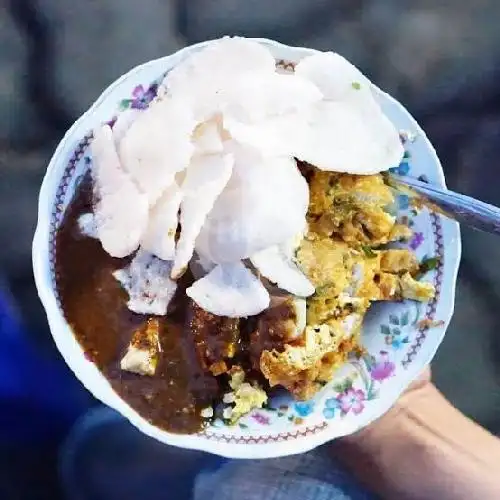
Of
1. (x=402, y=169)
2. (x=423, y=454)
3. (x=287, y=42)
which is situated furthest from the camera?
(x=287, y=42)

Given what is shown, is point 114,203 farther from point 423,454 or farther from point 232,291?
point 423,454

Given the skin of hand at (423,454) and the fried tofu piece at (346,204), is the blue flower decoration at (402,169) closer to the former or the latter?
the fried tofu piece at (346,204)

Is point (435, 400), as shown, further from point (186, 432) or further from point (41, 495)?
point (41, 495)

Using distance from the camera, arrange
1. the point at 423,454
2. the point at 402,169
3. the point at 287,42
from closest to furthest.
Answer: the point at 402,169
the point at 423,454
the point at 287,42

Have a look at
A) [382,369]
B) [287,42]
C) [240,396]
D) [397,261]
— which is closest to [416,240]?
[397,261]

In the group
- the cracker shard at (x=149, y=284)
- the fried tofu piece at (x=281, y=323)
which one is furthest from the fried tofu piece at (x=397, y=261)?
the cracker shard at (x=149, y=284)
